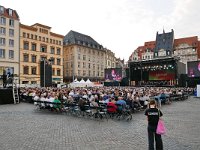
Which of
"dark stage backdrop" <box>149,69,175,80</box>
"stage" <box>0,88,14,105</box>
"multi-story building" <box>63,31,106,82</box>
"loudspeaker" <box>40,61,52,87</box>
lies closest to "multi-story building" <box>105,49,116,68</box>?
"multi-story building" <box>63,31,106,82</box>

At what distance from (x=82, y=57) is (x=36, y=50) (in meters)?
22.9

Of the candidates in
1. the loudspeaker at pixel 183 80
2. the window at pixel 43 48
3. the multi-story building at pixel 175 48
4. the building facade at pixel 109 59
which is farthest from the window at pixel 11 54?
the multi-story building at pixel 175 48

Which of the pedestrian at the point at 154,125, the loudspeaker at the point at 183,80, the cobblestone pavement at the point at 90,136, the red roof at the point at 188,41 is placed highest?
the red roof at the point at 188,41

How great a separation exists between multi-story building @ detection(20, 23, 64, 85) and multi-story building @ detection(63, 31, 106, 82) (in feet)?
29.3

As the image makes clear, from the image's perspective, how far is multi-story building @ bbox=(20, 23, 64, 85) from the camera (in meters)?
64.2

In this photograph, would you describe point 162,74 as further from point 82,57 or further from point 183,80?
point 82,57

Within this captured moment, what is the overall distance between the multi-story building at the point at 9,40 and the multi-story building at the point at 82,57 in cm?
2203

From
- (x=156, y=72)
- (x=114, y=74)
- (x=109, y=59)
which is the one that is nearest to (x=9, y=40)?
(x=114, y=74)

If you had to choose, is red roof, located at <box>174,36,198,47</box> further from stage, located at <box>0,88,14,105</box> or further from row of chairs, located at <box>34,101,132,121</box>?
row of chairs, located at <box>34,101,132,121</box>

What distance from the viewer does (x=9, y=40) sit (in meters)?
60.5

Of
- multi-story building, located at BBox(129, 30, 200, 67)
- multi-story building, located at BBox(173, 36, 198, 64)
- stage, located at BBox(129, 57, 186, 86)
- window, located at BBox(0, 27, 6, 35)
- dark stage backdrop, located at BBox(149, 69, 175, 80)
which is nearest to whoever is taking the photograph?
stage, located at BBox(129, 57, 186, 86)

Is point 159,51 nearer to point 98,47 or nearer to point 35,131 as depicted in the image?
point 98,47

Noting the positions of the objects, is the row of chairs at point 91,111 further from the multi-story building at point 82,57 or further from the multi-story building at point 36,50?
the multi-story building at point 82,57

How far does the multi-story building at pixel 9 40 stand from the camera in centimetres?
5900
